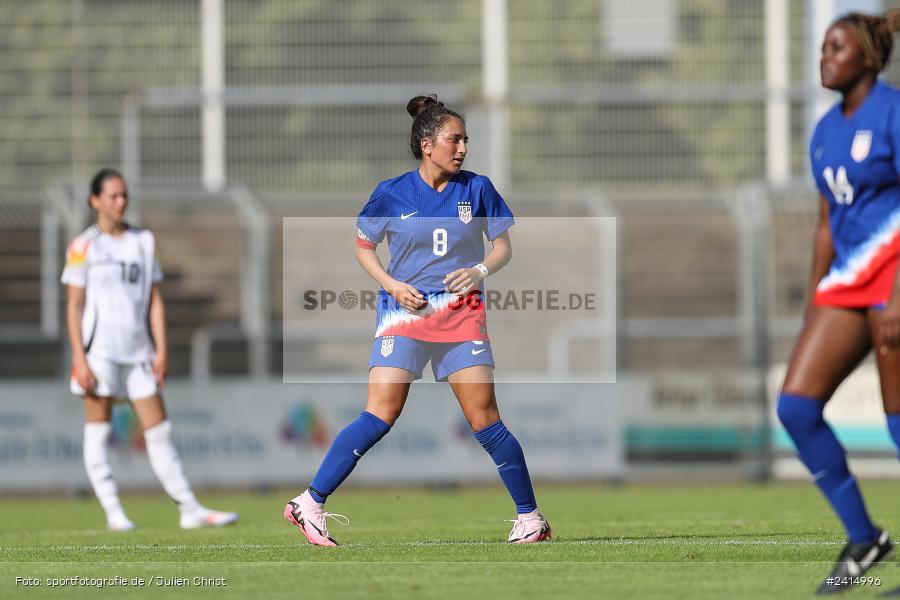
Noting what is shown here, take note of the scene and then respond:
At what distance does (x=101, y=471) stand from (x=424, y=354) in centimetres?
354

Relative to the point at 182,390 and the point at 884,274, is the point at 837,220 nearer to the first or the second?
the point at 884,274

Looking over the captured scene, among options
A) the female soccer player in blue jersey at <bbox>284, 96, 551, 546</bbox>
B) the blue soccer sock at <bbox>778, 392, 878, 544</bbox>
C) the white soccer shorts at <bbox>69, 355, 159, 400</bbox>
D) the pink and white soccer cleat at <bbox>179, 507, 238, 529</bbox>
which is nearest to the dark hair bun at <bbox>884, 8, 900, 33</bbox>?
the blue soccer sock at <bbox>778, 392, 878, 544</bbox>

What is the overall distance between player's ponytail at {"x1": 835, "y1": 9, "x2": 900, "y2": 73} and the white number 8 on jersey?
1.39 feet

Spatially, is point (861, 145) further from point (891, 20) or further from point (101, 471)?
point (101, 471)

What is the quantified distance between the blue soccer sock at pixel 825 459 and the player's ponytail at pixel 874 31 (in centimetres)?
128

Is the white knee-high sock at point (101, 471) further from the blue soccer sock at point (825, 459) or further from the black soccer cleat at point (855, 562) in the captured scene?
the black soccer cleat at point (855, 562)

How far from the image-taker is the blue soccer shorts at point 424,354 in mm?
7875

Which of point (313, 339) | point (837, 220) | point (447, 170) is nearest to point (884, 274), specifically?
point (837, 220)

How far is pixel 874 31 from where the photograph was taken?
19.9 ft

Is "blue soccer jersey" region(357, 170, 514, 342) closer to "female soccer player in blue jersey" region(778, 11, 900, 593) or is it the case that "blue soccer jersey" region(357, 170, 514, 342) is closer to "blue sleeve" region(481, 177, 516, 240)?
"blue sleeve" region(481, 177, 516, 240)

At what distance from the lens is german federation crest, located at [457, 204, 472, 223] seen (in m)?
7.92

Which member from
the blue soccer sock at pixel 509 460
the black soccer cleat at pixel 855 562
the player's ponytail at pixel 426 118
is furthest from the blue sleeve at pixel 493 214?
the black soccer cleat at pixel 855 562

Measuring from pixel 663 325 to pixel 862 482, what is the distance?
2814 millimetres

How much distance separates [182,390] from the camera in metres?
17.0
